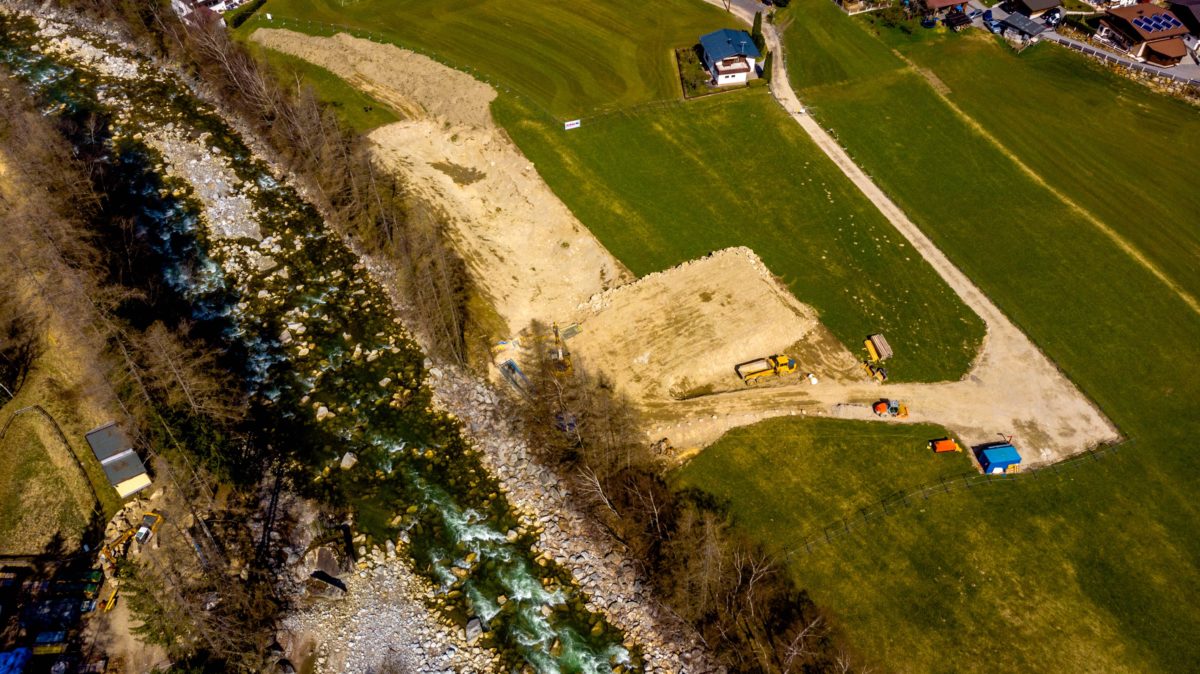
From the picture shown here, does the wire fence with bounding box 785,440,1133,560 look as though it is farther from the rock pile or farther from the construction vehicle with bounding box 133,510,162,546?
the construction vehicle with bounding box 133,510,162,546

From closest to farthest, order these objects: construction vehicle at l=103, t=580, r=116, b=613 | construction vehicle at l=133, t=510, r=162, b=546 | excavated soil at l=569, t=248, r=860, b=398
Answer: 1. construction vehicle at l=103, t=580, r=116, b=613
2. construction vehicle at l=133, t=510, r=162, b=546
3. excavated soil at l=569, t=248, r=860, b=398

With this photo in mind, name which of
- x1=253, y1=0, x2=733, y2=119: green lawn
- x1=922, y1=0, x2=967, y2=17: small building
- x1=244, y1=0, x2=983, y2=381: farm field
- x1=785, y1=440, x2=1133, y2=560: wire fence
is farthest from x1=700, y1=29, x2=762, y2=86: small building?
x1=785, y1=440, x2=1133, y2=560: wire fence

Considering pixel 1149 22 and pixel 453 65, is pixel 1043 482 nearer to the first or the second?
pixel 1149 22

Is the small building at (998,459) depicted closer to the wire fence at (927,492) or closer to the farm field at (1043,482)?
the wire fence at (927,492)

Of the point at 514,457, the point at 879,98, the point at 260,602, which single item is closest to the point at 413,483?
the point at 514,457

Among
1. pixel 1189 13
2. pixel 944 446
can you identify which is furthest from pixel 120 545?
pixel 1189 13

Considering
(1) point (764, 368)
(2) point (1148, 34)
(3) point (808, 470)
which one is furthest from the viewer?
(2) point (1148, 34)
